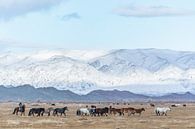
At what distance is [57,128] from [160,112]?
30337 mm

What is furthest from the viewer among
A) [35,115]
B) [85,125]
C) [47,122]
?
[35,115]

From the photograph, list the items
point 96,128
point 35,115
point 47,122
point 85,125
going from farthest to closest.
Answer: point 35,115 → point 47,122 → point 85,125 → point 96,128

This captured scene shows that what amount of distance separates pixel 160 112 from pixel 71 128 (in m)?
29.6

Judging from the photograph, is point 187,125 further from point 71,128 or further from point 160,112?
point 160,112

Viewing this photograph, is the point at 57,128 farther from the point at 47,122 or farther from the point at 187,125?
the point at 187,125

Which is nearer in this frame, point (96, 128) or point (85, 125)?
point (96, 128)

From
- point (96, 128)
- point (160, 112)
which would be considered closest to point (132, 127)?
point (96, 128)

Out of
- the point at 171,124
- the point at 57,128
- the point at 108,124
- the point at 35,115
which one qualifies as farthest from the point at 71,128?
the point at 35,115

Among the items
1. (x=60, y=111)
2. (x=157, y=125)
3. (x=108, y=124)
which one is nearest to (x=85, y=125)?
(x=108, y=124)

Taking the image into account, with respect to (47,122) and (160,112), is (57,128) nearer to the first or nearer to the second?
(47,122)

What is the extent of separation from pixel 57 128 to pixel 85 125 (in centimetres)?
490

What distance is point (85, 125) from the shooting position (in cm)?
6369

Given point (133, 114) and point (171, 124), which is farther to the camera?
point (133, 114)

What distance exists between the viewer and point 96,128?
59.5 meters
